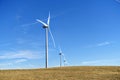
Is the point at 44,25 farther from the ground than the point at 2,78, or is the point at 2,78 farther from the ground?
the point at 44,25

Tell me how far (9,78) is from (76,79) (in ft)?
30.2

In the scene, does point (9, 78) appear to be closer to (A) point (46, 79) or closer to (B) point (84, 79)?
(A) point (46, 79)

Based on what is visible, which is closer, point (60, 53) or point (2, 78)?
point (2, 78)

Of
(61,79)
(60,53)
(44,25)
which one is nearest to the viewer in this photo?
→ (61,79)

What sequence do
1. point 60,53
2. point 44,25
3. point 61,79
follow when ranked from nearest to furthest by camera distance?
1. point 61,79
2. point 44,25
3. point 60,53

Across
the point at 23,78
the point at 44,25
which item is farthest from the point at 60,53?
the point at 23,78

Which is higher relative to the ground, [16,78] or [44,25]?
[44,25]

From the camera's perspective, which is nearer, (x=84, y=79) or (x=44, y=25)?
(x=84, y=79)

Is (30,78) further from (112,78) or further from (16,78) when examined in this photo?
(112,78)

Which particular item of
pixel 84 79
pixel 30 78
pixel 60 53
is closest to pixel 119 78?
pixel 84 79

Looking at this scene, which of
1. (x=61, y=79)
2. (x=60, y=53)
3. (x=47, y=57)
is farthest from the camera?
(x=60, y=53)

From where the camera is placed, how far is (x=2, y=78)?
4125cm

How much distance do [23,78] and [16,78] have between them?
96 centimetres

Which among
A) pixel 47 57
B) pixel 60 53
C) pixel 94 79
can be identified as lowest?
pixel 94 79
